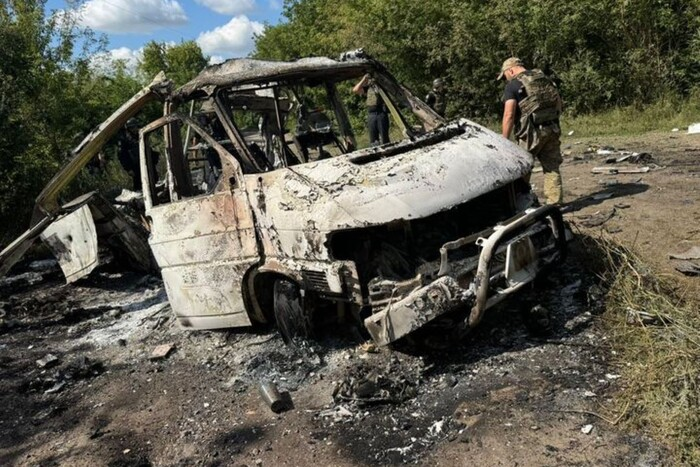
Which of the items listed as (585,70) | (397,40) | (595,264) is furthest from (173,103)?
(397,40)

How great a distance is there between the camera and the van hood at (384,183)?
3451 millimetres

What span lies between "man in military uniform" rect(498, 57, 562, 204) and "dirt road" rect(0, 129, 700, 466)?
3.83 ft

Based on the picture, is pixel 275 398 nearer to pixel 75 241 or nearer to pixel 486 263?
pixel 486 263

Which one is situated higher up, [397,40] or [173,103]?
[397,40]

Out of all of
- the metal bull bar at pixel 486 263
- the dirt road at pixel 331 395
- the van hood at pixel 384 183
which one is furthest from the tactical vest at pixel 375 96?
the dirt road at pixel 331 395

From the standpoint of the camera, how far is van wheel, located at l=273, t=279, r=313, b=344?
399 cm

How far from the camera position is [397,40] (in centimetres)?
1730

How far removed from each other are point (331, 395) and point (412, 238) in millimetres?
1183

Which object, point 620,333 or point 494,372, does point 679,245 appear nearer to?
point 620,333

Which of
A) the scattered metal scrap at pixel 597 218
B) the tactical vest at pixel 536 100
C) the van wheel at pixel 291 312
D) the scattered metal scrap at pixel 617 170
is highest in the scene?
the tactical vest at pixel 536 100

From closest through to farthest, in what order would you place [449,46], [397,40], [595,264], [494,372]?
1. [494,372]
2. [595,264]
3. [449,46]
4. [397,40]

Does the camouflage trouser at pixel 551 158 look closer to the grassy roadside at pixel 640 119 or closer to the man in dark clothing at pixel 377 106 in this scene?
the man in dark clothing at pixel 377 106

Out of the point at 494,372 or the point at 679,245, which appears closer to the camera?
the point at 494,372

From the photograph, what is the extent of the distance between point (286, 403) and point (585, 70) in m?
12.7
